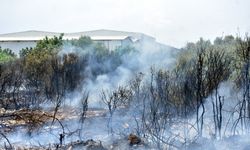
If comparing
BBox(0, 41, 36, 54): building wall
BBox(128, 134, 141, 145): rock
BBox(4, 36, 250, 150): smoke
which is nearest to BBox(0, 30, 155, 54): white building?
BBox(0, 41, 36, 54): building wall

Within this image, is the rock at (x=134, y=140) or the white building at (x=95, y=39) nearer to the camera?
the rock at (x=134, y=140)

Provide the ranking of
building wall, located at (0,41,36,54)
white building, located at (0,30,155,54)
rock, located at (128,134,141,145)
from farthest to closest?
building wall, located at (0,41,36,54) < white building, located at (0,30,155,54) < rock, located at (128,134,141,145)

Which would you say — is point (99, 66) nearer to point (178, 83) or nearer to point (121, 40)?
point (178, 83)

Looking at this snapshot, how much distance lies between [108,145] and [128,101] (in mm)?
4507

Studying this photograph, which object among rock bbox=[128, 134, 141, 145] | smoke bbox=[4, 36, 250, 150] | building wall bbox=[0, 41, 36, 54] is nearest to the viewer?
smoke bbox=[4, 36, 250, 150]

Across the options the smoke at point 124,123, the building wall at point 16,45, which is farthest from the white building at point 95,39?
the smoke at point 124,123

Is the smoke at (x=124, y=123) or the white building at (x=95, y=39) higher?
the white building at (x=95, y=39)

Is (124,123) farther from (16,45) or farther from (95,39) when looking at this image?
(16,45)

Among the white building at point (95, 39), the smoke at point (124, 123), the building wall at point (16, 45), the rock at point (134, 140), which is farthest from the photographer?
the building wall at point (16, 45)

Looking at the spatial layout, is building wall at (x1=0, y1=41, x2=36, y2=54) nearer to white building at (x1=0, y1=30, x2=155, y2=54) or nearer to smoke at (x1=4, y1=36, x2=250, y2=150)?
white building at (x1=0, y1=30, x2=155, y2=54)

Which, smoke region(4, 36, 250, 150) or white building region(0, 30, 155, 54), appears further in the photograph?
white building region(0, 30, 155, 54)

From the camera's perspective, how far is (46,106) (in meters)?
18.1

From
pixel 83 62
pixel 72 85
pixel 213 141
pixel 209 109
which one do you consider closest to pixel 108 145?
pixel 213 141

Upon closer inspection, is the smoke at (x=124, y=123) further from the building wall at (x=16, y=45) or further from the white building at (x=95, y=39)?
the building wall at (x=16, y=45)
